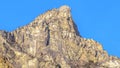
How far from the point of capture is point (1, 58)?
162ft

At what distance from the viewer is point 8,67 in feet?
158

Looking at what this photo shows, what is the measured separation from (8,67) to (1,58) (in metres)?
1.56

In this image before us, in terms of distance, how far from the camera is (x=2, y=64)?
4816 cm

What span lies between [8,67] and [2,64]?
1.87 ft

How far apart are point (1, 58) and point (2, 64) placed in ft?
3.93
